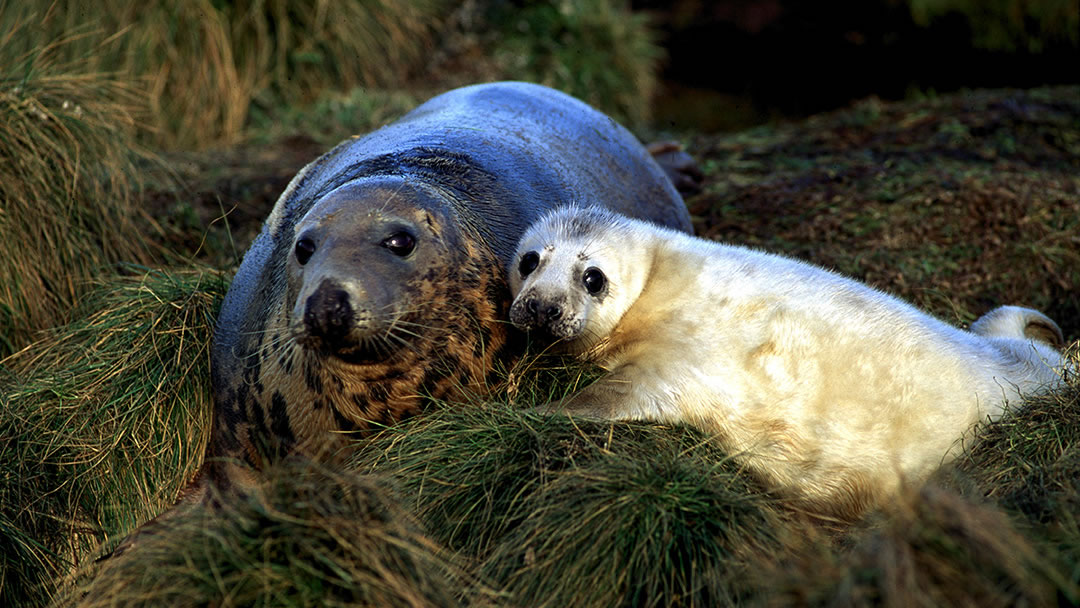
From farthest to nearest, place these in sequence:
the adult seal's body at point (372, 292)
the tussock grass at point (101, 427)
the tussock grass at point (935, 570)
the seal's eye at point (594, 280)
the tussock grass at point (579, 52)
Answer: the tussock grass at point (579, 52) < the tussock grass at point (101, 427) < the seal's eye at point (594, 280) < the adult seal's body at point (372, 292) < the tussock grass at point (935, 570)

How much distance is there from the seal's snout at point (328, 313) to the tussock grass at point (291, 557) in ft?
1.61

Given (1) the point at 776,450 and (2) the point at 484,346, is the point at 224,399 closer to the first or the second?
(2) the point at 484,346

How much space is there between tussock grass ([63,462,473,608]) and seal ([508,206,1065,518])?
0.79m

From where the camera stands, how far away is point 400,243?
3.17 metres

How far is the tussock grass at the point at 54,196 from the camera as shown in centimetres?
446

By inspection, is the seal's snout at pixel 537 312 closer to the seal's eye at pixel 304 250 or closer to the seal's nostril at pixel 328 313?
the seal's nostril at pixel 328 313

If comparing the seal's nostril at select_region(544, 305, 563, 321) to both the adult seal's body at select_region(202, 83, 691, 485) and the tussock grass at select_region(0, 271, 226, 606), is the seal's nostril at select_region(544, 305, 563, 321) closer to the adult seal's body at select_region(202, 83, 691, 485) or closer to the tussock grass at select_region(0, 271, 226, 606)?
the adult seal's body at select_region(202, 83, 691, 485)

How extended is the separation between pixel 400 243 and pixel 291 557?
1.12 meters

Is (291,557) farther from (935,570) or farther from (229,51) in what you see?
(229,51)

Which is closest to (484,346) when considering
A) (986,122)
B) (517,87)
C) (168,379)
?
(168,379)

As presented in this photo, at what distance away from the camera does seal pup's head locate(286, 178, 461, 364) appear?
2928 millimetres

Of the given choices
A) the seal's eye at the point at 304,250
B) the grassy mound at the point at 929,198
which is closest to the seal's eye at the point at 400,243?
the seal's eye at the point at 304,250

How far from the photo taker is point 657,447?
9.73ft

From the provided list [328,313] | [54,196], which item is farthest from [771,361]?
[54,196]
